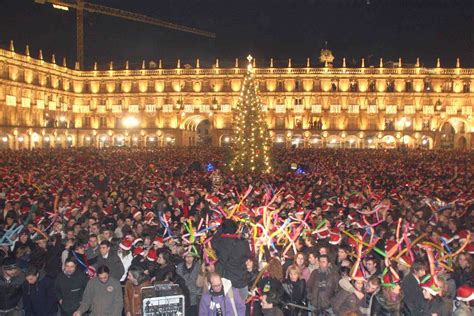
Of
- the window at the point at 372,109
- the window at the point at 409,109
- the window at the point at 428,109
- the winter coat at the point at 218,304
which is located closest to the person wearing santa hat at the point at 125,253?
the winter coat at the point at 218,304

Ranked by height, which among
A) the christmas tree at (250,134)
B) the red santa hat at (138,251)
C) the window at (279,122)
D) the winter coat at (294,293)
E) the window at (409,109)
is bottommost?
the winter coat at (294,293)

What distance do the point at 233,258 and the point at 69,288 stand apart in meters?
2.55

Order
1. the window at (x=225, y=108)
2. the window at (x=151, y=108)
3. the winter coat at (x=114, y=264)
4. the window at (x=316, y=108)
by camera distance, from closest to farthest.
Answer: the winter coat at (x=114, y=264) < the window at (x=316, y=108) < the window at (x=225, y=108) < the window at (x=151, y=108)

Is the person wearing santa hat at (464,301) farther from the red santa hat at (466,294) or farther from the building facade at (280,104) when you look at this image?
the building facade at (280,104)

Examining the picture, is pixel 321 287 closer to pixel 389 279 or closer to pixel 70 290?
pixel 389 279

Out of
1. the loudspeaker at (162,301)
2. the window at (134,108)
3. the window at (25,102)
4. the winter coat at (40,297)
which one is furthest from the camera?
the window at (134,108)

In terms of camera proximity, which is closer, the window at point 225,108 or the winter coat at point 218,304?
the winter coat at point 218,304

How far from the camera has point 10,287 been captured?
7215 millimetres

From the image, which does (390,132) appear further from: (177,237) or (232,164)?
(177,237)

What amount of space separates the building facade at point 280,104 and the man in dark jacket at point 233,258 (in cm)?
6066

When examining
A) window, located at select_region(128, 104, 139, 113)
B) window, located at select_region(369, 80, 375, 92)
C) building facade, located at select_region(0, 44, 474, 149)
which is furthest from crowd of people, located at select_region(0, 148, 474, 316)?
window, located at select_region(128, 104, 139, 113)

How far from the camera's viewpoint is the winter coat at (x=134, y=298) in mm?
7152

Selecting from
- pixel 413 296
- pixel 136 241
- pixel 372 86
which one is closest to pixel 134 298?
pixel 136 241

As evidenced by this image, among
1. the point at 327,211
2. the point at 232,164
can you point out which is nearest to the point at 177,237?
the point at 327,211
